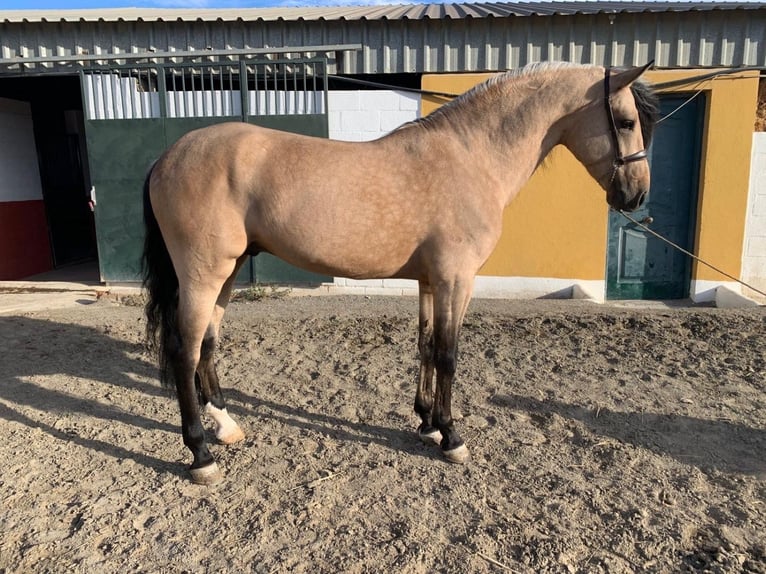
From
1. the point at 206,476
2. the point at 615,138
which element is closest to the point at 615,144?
the point at 615,138

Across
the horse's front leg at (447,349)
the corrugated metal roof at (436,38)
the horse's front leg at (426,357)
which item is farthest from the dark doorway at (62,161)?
the horse's front leg at (447,349)

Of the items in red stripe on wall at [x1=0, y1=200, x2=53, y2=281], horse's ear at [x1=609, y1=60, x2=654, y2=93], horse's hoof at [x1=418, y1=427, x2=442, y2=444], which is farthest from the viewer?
red stripe on wall at [x1=0, y1=200, x2=53, y2=281]

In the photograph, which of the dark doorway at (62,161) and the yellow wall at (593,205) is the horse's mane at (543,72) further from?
the dark doorway at (62,161)

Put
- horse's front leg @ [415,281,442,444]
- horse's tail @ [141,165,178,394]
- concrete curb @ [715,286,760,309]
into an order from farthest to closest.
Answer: concrete curb @ [715,286,760,309]
horse's front leg @ [415,281,442,444]
horse's tail @ [141,165,178,394]

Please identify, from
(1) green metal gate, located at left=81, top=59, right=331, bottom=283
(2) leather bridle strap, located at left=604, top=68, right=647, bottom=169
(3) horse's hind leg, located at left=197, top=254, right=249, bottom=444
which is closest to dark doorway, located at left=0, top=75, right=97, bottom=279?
(1) green metal gate, located at left=81, top=59, right=331, bottom=283

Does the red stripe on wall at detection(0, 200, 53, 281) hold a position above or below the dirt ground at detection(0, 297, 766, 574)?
above

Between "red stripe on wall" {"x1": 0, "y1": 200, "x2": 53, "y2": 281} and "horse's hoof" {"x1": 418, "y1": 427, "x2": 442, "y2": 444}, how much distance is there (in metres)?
7.59

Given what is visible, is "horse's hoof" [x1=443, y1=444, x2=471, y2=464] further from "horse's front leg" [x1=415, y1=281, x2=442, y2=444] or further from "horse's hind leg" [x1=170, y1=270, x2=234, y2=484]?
"horse's hind leg" [x1=170, y1=270, x2=234, y2=484]

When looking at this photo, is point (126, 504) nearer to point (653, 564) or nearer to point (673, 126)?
point (653, 564)

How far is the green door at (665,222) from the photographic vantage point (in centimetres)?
618

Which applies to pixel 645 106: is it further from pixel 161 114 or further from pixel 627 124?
pixel 161 114

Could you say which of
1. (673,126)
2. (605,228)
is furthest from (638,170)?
(673,126)

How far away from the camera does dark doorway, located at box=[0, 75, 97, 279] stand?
27.3 ft

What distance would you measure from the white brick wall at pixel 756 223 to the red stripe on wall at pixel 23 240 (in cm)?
1017
